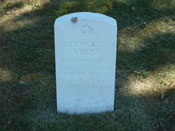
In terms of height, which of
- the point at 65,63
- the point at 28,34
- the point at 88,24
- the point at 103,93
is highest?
the point at 88,24

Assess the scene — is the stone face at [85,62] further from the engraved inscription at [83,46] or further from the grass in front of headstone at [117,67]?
the grass in front of headstone at [117,67]

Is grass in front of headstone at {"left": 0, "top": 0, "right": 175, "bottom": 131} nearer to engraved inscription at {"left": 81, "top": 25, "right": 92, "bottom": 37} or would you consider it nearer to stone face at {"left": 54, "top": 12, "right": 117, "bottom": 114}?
stone face at {"left": 54, "top": 12, "right": 117, "bottom": 114}

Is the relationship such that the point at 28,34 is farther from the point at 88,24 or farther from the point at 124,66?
the point at 88,24

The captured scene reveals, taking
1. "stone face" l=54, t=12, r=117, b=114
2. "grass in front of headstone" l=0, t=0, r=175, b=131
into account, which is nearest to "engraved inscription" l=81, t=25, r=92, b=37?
"stone face" l=54, t=12, r=117, b=114

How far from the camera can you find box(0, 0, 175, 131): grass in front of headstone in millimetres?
3502

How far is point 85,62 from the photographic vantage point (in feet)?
11.0

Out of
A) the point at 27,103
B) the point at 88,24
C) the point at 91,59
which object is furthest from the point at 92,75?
the point at 27,103

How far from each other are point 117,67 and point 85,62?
3.97 feet

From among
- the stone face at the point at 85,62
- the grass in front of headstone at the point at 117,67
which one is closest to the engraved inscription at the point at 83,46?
the stone face at the point at 85,62

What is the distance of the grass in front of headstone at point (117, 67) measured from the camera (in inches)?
138

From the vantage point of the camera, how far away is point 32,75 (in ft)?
14.1

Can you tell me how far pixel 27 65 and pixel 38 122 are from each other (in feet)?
4.06

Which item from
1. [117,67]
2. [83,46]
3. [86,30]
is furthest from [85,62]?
[117,67]

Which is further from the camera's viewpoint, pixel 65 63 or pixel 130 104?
pixel 130 104
